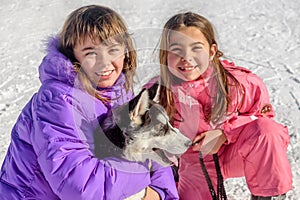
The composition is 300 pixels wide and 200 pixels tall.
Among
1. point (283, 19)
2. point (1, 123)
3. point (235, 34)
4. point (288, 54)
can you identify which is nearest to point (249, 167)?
point (1, 123)

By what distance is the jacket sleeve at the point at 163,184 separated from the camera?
2473 mm

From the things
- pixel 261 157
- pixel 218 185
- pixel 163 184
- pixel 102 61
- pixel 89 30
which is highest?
pixel 89 30

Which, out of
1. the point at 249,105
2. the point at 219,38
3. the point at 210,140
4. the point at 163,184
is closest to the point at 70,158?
the point at 163,184

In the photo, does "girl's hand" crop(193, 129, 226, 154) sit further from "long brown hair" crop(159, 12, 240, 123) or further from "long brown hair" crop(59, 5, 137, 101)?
"long brown hair" crop(59, 5, 137, 101)

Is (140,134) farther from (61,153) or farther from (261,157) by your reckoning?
(261,157)

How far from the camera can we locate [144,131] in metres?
2.04

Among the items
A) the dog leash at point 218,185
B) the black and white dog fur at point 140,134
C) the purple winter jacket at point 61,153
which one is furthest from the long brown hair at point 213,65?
the purple winter jacket at point 61,153

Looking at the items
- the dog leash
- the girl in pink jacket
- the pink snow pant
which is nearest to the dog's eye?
the girl in pink jacket

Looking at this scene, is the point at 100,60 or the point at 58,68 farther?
the point at 100,60

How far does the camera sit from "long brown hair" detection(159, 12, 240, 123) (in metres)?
2.62

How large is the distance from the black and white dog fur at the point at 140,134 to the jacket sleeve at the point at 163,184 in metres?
0.18

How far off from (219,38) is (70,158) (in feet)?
10.4

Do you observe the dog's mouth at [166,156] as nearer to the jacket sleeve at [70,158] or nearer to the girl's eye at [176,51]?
the jacket sleeve at [70,158]

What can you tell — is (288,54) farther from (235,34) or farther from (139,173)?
(139,173)
